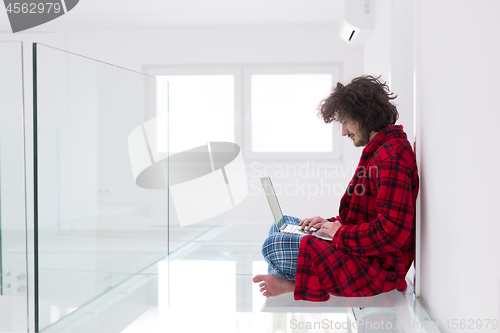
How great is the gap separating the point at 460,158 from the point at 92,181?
1443 millimetres

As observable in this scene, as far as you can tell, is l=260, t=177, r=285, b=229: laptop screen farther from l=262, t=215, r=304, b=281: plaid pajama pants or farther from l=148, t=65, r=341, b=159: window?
l=148, t=65, r=341, b=159: window

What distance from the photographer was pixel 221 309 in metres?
Result: 1.56

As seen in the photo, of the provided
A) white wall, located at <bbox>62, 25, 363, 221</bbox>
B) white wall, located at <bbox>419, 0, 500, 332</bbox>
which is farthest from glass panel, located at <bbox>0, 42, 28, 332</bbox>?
white wall, located at <bbox>62, 25, 363, 221</bbox>

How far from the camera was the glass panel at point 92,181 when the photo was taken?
143 cm

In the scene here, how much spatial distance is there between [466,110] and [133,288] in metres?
1.53

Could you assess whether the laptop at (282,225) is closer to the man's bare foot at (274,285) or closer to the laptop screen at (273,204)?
the laptop screen at (273,204)

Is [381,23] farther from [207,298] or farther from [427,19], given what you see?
[207,298]

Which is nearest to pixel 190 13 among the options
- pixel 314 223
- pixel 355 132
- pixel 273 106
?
pixel 273 106

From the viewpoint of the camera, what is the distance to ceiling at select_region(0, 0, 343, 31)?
3.53m

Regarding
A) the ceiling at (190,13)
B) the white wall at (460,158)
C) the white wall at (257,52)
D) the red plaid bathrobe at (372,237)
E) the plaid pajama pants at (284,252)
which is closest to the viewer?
the white wall at (460,158)

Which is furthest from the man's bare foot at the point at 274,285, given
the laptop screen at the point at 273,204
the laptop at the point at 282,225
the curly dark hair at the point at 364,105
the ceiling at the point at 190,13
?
the ceiling at the point at 190,13

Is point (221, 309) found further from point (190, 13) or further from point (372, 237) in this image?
point (190, 13)

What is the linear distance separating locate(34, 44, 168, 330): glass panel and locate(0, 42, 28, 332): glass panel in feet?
0.95

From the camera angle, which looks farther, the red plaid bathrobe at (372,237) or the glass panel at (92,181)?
the glass panel at (92,181)
